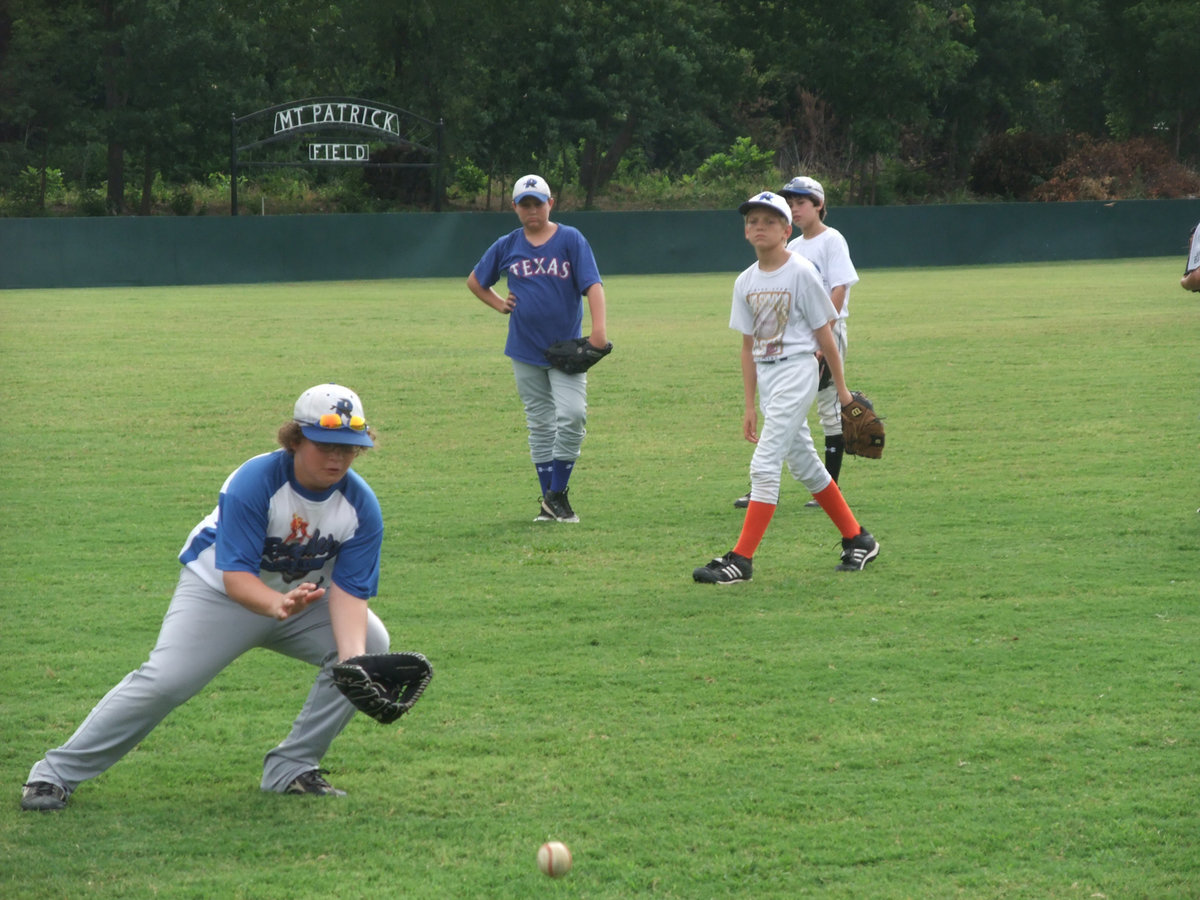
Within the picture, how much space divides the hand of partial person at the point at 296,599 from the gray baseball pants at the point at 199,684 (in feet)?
0.83

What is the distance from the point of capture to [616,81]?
4694 centimetres

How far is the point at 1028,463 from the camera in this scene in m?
10.3

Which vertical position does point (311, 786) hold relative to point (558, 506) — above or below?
below

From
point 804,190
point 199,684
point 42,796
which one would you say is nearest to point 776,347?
point 804,190

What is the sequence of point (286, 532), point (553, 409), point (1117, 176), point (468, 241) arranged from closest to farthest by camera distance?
point (286, 532) < point (553, 409) < point (468, 241) < point (1117, 176)

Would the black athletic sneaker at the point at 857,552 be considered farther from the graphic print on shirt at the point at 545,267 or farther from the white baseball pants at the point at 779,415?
the graphic print on shirt at the point at 545,267

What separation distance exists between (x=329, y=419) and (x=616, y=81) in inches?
1756

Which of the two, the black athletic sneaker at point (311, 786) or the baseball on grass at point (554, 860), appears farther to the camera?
the black athletic sneaker at point (311, 786)

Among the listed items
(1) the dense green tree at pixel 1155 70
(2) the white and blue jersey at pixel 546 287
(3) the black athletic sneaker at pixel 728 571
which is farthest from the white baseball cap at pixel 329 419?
(1) the dense green tree at pixel 1155 70

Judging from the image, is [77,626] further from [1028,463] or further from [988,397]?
[988,397]

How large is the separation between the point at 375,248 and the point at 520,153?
14.9m

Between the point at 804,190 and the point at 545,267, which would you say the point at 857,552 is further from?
the point at 545,267

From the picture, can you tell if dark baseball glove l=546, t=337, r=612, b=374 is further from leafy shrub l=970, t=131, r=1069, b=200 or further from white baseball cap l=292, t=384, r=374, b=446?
leafy shrub l=970, t=131, r=1069, b=200

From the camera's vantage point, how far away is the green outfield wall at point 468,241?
31.0 meters
